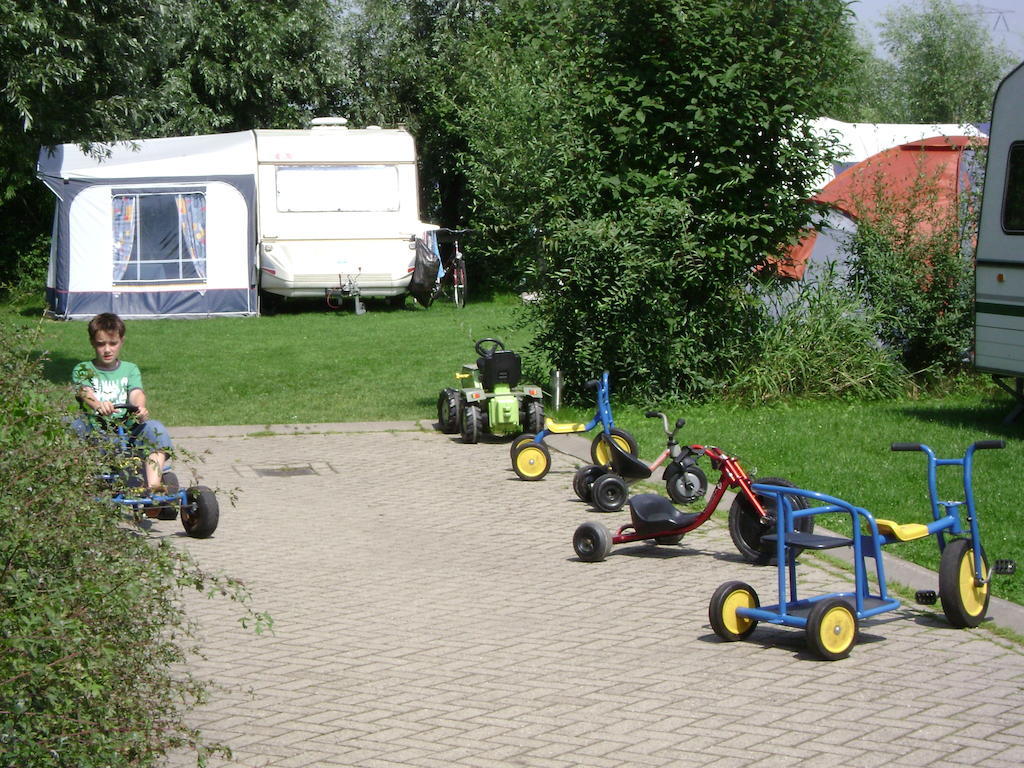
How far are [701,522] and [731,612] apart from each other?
4.98ft

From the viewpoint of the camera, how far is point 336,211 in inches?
1013

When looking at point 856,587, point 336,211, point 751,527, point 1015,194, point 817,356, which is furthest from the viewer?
point 336,211

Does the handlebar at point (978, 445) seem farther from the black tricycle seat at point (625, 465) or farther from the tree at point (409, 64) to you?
the tree at point (409, 64)

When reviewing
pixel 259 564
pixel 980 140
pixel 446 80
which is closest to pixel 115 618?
pixel 259 564

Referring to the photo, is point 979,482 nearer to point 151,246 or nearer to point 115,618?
point 115,618

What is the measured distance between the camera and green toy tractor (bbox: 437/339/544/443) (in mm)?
11766

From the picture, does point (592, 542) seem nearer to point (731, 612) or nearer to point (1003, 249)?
point (731, 612)

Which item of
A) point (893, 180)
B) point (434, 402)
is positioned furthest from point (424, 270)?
point (893, 180)

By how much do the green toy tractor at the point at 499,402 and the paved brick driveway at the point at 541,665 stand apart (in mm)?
2800

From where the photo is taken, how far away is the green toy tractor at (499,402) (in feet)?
38.6

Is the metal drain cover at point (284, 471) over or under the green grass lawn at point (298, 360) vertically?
under

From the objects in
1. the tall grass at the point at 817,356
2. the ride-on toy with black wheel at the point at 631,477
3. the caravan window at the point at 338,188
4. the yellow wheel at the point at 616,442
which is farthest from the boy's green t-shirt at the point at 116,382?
the caravan window at the point at 338,188

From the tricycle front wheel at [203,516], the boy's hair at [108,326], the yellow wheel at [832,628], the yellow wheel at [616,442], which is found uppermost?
the boy's hair at [108,326]

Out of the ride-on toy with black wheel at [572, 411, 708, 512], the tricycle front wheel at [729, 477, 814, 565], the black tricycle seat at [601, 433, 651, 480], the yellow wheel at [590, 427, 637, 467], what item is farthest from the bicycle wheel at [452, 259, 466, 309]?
the tricycle front wheel at [729, 477, 814, 565]
